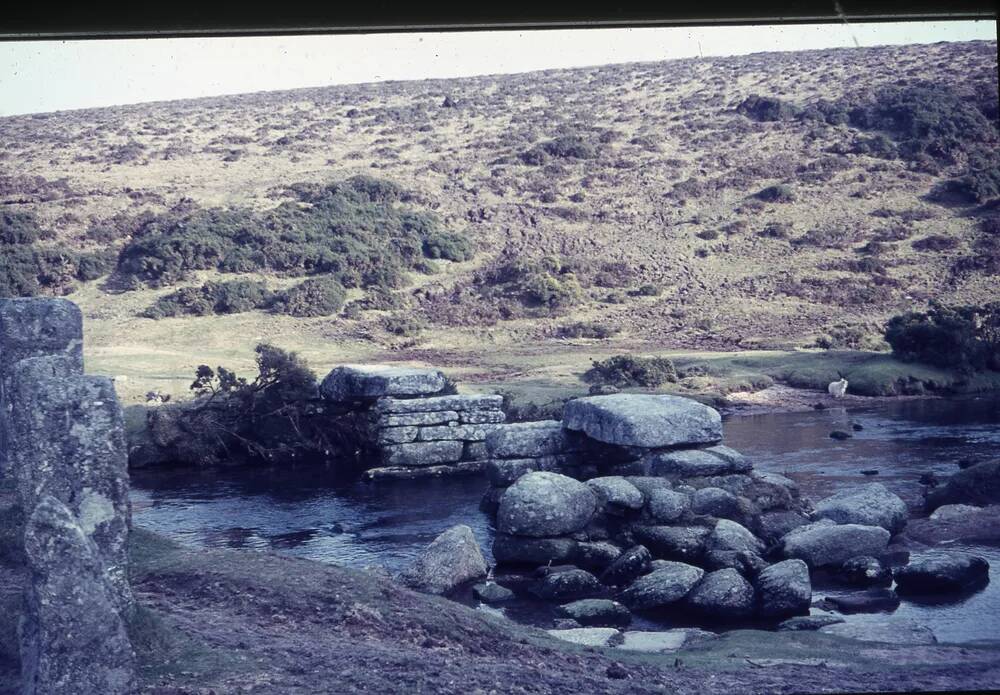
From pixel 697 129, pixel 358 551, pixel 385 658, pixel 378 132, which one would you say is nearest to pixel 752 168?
pixel 697 129

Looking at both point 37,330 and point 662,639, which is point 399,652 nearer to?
point 662,639

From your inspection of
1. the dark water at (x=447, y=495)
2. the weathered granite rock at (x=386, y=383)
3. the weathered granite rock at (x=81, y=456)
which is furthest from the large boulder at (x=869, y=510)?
the weathered granite rock at (x=81, y=456)

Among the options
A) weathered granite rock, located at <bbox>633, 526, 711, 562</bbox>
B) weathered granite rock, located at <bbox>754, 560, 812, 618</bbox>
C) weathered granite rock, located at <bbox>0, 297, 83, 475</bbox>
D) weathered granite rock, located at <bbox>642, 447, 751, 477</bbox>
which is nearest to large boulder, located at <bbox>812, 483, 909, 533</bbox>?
weathered granite rock, located at <bbox>642, 447, 751, 477</bbox>

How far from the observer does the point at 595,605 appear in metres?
9.59

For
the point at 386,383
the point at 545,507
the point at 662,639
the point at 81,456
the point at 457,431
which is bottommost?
the point at 662,639

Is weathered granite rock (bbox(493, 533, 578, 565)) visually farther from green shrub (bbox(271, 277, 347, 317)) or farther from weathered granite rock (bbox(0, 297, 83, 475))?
green shrub (bbox(271, 277, 347, 317))

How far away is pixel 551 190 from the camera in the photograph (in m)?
33.5

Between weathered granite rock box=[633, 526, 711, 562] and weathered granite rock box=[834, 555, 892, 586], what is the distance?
1432 millimetres

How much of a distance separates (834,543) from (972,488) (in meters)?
3.00

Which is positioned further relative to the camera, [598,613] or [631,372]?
[631,372]

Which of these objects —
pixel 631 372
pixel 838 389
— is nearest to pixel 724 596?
pixel 631 372

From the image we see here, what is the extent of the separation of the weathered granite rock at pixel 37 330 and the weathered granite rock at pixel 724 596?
6.16 m

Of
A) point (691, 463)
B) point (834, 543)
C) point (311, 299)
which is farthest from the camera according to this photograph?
point (311, 299)

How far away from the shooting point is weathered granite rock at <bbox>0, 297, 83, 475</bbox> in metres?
9.76
